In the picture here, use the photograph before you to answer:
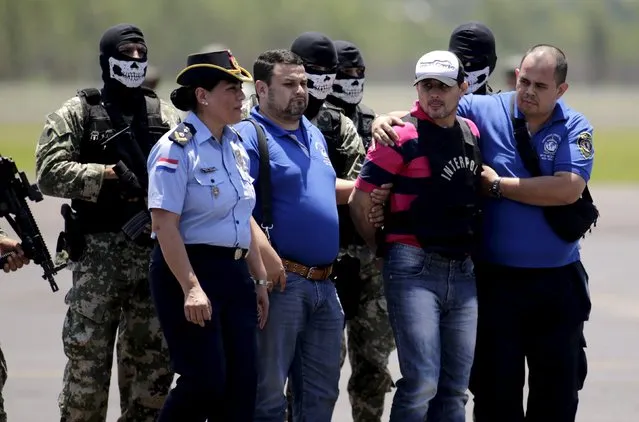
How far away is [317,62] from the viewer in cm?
723

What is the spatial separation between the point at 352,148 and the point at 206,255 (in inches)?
66.3

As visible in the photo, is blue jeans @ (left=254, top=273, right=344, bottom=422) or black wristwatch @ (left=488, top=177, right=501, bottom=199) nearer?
blue jeans @ (left=254, top=273, right=344, bottom=422)

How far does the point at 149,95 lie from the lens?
24.0ft

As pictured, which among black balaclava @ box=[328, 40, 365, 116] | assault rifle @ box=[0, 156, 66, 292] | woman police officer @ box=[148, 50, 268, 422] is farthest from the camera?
black balaclava @ box=[328, 40, 365, 116]

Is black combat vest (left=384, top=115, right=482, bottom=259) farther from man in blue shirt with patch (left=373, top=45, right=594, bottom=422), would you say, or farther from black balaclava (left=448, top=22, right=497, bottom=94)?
black balaclava (left=448, top=22, right=497, bottom=94)

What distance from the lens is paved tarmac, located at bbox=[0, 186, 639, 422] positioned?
28.4 feet

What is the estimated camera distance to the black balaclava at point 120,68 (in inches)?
281

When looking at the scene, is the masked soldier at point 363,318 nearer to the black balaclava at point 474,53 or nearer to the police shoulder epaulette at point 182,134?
the black balaclava at point 474,53

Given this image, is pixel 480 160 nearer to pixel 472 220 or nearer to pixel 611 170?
pixel 472 220

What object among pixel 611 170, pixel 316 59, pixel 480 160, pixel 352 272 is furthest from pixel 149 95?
pixel 611 170

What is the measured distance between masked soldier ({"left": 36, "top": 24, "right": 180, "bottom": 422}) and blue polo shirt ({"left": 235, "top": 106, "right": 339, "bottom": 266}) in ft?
2.83

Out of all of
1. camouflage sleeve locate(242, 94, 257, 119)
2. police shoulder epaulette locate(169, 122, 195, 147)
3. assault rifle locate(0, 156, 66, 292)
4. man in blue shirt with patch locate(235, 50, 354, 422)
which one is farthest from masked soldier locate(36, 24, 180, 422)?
police shoulder epaulette locate(169, 122, 195, 147)

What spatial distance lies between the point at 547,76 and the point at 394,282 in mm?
1216

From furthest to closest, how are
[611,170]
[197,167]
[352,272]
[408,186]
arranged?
[611,170] → [352,272] → [408,186] → [197,167]
